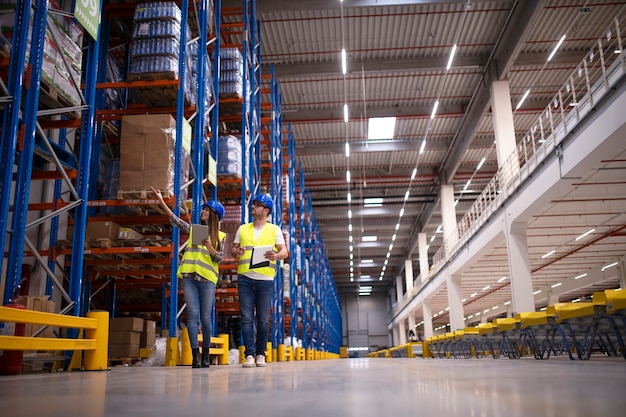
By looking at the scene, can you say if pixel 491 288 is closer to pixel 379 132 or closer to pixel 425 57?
pixel 379 132

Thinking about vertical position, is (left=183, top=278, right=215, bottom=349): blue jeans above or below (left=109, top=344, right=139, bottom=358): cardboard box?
above

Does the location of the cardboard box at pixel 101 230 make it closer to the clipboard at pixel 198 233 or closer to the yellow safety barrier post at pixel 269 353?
the clipboard at pixel 198 233

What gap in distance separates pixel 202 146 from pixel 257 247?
2.83m

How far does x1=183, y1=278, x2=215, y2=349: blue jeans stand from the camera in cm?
583

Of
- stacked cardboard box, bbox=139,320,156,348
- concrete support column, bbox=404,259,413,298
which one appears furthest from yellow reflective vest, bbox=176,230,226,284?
concrete support column, bbox=404,259,413,298

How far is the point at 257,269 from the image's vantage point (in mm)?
5688

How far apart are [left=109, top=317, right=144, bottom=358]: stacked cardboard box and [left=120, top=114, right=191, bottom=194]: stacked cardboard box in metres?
2.60

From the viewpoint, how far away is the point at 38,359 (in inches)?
206

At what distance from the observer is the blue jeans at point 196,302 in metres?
5.83

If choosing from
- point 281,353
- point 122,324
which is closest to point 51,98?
point 122,324

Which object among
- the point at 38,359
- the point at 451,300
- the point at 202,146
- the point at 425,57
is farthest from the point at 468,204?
the point at 38,359

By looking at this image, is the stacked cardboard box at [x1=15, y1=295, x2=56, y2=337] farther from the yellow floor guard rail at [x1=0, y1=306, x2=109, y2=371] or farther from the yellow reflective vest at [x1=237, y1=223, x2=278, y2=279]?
the yellow reflective vest at [x1=237, y1=223, x2=278, y2=279]

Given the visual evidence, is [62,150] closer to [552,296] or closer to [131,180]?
[131,180]

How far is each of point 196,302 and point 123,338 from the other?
10.00 ft
